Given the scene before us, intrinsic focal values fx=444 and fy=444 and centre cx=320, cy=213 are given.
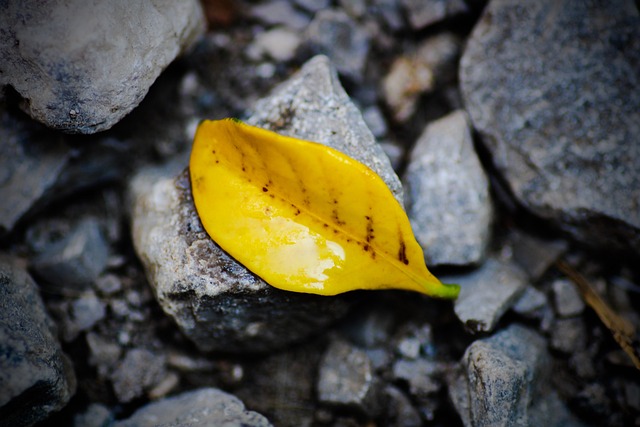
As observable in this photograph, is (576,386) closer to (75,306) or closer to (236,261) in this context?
(236,261)

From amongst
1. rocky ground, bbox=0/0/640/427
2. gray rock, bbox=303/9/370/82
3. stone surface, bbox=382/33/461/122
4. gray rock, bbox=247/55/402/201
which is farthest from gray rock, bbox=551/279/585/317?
gray rock, bbox=303/9/370/82

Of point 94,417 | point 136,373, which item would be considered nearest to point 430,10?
point 136,373

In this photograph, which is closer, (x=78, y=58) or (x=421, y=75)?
(x=78, y=58)

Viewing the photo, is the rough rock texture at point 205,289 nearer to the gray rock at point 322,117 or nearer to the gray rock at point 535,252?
the gray rock at point 322,117

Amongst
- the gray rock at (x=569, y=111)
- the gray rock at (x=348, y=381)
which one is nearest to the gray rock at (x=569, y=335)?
the gray rock at (x=569, y=111)

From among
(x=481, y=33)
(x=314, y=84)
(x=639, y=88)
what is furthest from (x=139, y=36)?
(x=639, y=88)

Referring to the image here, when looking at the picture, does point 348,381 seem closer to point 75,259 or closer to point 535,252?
point 535,252
